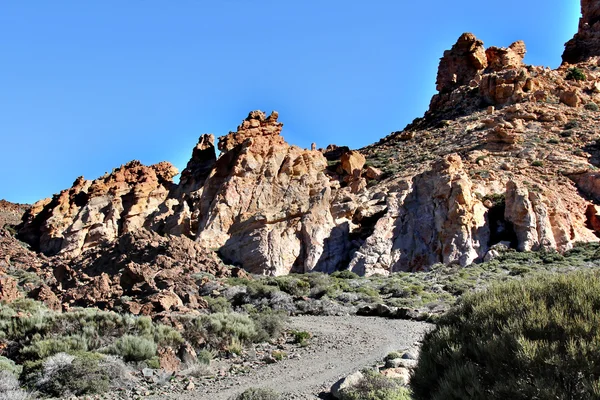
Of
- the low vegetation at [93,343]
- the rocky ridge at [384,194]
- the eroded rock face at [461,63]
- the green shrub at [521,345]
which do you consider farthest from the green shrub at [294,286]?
the eroded rock face at [461,63]

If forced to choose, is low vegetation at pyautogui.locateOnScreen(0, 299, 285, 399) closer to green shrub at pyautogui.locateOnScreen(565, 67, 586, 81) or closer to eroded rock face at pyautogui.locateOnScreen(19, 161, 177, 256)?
eroded rock face at pyautogui.locateOnScreen(19, 161, 177, 256)

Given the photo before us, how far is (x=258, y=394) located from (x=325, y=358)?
3.26 metres

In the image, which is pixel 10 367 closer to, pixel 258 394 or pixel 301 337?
pixel 258 394

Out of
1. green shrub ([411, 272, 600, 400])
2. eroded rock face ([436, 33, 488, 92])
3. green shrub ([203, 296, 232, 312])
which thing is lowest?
green shrub ([411, 272, 600, 400])

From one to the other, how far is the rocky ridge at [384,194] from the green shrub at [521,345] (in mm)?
12965

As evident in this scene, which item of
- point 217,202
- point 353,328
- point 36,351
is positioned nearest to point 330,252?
point 217,202

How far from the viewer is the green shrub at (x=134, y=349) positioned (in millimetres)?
11438

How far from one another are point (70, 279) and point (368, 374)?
66.1 feet

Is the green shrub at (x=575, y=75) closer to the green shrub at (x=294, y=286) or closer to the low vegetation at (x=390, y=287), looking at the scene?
the low vegetation at (x=390, y=287)

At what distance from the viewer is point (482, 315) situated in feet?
22.0

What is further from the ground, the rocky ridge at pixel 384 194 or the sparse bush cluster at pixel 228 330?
the rocky ridge at pixel 384 194

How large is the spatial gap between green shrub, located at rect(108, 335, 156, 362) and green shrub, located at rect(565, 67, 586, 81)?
Result: 148ft

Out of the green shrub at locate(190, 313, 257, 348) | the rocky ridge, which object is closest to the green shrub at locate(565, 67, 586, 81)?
the rocky ridge

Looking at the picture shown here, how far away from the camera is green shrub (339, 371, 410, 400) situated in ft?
26.4
